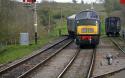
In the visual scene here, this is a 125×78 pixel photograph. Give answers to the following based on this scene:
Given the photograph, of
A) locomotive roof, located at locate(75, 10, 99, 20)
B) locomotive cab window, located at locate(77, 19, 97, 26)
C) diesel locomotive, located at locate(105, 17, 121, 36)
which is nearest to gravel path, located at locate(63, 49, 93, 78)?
locomotive cab window, located at locate(77, 19, 97, 26)

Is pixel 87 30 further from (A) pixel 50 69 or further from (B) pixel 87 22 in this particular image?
(A) pixel 50 69

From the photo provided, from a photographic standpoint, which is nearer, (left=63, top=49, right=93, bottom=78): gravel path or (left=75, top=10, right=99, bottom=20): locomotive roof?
(left=63, top=49, right=93, bottom=78): gravel path

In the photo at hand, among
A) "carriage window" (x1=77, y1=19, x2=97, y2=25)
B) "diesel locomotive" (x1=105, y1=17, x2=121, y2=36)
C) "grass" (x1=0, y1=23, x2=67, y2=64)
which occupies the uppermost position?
"carriage window" (x1=77, y1=19, x2=97, y2=25)

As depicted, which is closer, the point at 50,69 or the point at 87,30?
the point at 50,69

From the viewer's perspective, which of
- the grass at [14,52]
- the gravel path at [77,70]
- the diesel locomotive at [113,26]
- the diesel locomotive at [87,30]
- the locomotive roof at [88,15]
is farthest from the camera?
the diesel locomotive at [113,26]

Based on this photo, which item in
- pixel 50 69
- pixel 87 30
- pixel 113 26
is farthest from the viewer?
pixel 113 26

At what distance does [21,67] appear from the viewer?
21719mm

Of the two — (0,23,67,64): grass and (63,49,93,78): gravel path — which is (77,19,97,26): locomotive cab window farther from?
(63,49,93,78): gravel path

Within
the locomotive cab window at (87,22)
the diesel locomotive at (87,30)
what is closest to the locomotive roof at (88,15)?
the diesel locomotive at (87,30)

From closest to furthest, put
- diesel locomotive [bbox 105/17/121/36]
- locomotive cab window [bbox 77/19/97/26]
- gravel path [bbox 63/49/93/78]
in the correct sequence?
gravel path [bbox 63/49/93/78] < locomotive cab window [bbox 77/19/97/26] < diesel locomotive [bbox 105/17/121/36]

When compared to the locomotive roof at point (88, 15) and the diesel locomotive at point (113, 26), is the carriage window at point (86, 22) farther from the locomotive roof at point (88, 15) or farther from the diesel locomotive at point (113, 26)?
the diesel locomotive at point (113, 26)

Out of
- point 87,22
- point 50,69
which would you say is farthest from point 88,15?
point 50,69

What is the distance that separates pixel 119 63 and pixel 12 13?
23261mm

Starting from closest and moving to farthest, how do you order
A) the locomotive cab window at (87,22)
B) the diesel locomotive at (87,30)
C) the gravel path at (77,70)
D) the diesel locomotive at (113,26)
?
1. the gravel path at (77,70)
2. the diesel locomotive at (87,30)
3. the locomotive cab window at (87,22)
4. the diesel locomotive at (113,26)
